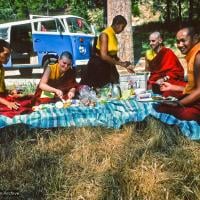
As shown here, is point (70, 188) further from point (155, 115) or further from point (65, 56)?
point (65, 56)

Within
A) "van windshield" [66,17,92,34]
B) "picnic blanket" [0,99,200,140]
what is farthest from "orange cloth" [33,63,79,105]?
"van windshield" [66,17,92,34]

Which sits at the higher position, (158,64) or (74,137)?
(158,64)

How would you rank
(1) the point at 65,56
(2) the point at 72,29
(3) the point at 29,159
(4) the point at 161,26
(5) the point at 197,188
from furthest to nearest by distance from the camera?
(4) the point at 161,26, (2) the point at 72,29, (1) the point at 65,56, (3) the point at 29,159, (5) the point at 197,188

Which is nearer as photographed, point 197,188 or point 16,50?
point 197,188

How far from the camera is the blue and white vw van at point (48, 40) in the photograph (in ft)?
48.1

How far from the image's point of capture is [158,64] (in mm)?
7891

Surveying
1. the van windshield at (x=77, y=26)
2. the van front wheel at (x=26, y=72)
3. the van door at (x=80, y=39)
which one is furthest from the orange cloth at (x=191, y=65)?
the van front wheel at (x=26, y=72)

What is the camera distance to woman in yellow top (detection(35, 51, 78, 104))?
6.84 meters

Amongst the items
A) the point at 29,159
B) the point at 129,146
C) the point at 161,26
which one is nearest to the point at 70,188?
the point at 29,159

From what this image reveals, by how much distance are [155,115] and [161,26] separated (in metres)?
21.3

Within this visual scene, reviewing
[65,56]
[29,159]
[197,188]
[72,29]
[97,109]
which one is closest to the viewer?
[197,188]

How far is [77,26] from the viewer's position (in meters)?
15.0

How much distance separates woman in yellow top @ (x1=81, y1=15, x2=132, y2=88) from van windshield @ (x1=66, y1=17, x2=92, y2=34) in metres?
6.72

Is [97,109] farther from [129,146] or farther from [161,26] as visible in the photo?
[161,26]
